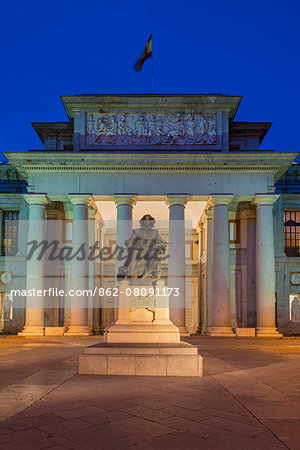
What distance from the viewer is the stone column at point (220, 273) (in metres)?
36.9

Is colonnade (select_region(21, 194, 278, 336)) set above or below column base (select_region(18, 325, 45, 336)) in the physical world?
above

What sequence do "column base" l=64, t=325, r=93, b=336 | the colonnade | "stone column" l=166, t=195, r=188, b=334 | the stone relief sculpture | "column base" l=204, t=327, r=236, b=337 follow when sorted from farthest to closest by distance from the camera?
the stone relief sculpture < the colonnade < "stone column" l=166, t=195, r=188, b=334 < "column base" l=64, t=325, r=93, b=336 < "column base" l=204, t=327, r=236, b=337

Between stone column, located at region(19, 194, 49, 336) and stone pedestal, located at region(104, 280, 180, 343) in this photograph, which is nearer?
stone pedestal, located at region(104, 280, 180, 343)

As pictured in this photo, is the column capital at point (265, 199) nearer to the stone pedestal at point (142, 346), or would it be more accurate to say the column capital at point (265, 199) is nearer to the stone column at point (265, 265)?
the stone column at point (265, 265)

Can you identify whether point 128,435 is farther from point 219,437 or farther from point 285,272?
point 285,272

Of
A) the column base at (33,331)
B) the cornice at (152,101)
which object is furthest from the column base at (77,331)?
the cornice at (152,101)

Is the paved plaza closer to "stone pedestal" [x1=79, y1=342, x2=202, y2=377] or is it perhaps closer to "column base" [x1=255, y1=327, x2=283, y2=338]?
"stone pedestal" [x1=79, y1=342, x2=202, y2=377]

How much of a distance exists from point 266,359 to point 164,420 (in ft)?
45.1

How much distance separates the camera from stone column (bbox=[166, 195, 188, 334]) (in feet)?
121

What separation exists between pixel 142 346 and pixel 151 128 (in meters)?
26.2

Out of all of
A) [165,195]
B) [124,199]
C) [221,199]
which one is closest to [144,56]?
[165,195]

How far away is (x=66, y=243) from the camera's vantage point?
4434 cm

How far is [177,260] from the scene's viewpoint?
122 ft

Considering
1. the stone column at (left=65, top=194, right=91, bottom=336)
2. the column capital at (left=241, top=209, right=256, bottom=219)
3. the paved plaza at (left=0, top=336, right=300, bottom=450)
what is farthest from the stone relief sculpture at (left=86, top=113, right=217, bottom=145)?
the paved plaza at (left=0, top=336, right=300, bottom=450)
